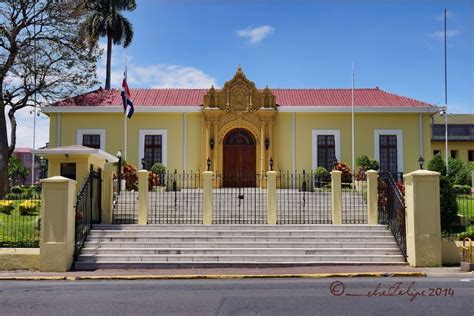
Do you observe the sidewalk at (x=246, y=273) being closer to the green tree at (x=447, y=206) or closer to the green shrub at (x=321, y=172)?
the green tree at (x=447, y=206)

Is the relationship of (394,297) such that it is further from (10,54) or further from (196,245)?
(10,54)

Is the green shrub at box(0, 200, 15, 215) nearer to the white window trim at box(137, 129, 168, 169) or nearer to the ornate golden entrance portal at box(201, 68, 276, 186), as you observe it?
the white window trim at box(137, 129, 168, 169)

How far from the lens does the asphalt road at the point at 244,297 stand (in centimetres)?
821

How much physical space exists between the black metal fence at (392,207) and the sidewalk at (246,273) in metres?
1.40

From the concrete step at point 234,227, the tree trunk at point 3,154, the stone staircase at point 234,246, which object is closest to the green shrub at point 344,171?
the concrete step at point 234,227

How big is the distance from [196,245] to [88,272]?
9.35ft

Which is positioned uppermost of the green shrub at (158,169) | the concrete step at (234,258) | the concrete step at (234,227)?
the green shrub at (158,169)

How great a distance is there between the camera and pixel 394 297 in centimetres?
923

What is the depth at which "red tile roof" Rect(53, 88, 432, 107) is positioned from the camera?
1108 inches

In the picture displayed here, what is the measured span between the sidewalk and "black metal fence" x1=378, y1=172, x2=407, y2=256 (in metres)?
1.40

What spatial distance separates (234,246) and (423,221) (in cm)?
474

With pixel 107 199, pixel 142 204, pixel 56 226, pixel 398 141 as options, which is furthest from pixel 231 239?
pixel 398 141

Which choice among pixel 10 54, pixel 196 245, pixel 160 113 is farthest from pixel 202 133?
pixel 196 245

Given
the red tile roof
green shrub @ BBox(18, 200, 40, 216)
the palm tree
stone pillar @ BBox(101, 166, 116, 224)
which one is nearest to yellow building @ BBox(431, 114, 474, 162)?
the red tile roof
